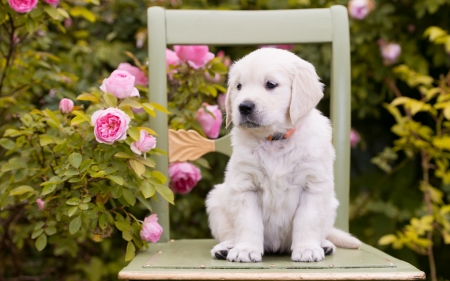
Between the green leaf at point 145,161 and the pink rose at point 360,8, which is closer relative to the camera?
the green leaf at point 145,161

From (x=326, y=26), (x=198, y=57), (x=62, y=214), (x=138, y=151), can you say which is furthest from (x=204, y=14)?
(x=62, y=214)

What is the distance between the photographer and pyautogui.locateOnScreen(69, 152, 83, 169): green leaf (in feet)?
5.84

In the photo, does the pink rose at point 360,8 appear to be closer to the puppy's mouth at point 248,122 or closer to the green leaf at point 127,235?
the puppy's mouth at point 248,122

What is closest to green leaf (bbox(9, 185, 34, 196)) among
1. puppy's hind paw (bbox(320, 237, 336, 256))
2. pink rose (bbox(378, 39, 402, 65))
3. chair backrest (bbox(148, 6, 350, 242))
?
chair backrest (bbox(148, 6, 350, 242))

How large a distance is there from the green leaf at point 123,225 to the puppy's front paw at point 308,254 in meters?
0.52

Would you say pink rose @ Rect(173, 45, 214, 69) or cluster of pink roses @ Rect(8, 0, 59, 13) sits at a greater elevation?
cluster of pink roses @ Rect(8, 0, 59, 13)

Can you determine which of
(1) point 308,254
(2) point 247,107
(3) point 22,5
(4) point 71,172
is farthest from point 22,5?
(1) point 308,254

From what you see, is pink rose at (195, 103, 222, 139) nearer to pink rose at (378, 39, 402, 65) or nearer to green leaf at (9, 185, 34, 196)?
green leaf at (9, 185, 34, 196)

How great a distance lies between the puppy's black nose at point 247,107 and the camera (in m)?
1.76

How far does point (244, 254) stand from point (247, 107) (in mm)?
429

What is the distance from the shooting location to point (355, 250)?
6.40 ft

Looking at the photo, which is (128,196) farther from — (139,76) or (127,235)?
(139,76)

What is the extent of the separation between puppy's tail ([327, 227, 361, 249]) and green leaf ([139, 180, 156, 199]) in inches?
24.9

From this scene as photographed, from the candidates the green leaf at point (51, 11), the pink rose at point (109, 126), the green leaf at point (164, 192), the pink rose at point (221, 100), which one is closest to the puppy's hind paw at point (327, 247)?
the green leaf at point (164, 192)
